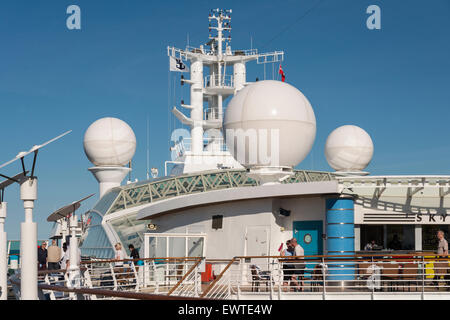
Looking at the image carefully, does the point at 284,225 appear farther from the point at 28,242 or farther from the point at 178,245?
the point at 28,242

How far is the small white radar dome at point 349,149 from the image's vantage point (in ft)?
96.0

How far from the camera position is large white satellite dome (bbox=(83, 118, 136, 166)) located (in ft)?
112

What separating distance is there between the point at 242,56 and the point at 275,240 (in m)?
25.3

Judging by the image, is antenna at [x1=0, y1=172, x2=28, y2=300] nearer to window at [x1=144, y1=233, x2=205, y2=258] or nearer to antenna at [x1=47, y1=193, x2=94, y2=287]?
antenna at [x1=47, y1=193, x2=94, y2=287]

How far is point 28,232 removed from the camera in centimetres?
1049

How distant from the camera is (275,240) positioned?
19.8 metres

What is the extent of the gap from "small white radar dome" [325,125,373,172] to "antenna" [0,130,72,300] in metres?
20.1

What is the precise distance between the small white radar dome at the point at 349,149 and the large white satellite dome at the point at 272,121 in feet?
25.9

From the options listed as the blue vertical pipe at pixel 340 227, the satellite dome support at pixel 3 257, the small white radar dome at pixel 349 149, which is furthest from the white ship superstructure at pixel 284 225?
the small white radar dome at pixel 349 149

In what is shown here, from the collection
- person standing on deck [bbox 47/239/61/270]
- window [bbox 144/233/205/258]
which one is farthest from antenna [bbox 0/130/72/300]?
person standing on deck [bbox 47/239/61/270]

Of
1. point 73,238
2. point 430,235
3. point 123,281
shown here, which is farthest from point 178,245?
point 430,235

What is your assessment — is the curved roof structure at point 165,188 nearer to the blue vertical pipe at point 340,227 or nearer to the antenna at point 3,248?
the blue vertical pipe at point 340,227
